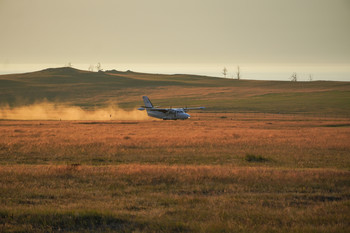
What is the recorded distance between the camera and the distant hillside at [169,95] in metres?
97.1

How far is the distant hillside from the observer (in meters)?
97.1

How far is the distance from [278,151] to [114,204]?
50.8ft

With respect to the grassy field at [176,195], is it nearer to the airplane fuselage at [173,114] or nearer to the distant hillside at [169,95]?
the airplane fuselage at [173,114]

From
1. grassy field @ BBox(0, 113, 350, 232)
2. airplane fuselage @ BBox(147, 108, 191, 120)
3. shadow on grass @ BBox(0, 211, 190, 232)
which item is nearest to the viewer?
shadow on grass @ BBox(0, 211, 190, 232)

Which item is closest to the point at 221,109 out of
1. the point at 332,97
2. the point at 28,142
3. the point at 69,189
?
the point at 332,97

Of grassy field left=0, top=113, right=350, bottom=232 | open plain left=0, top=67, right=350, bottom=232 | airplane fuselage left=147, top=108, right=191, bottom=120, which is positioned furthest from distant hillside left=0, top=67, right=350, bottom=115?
grassy field left=0, top=113, right=350, bottom=232

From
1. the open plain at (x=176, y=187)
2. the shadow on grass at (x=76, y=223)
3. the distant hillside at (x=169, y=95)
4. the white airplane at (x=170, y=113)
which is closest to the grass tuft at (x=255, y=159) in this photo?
the open plain at (x=176, y=187)

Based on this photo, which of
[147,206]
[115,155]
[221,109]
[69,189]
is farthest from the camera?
[221,109]

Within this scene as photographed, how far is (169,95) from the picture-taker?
136625 millimetres

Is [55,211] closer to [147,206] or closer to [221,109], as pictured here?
[147,206]

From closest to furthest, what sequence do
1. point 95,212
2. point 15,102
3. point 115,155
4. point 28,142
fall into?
point 95,212 → point 115,155 → point 28,142 → point 15,102

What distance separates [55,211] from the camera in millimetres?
9852

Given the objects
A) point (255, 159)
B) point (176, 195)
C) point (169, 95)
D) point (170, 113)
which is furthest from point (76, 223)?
point (169, 95)

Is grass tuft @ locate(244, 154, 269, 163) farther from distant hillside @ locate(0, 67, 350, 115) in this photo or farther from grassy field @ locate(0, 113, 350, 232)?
distant hillside @ locate(0, 67, 350, 115)
